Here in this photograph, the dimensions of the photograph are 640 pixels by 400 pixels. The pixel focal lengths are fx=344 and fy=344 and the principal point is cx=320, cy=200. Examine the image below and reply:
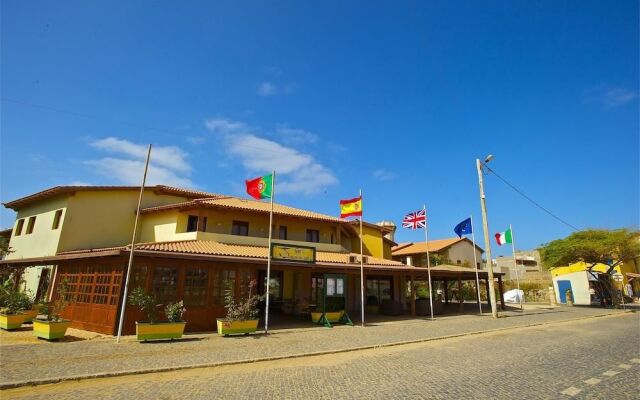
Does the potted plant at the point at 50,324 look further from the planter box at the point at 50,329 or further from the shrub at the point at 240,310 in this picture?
the shrub at the point at 240,310

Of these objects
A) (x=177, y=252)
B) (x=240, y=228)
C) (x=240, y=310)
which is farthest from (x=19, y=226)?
(x=240, y=310)

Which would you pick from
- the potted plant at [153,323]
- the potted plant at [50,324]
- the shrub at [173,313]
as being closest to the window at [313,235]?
the shrub at [173,313]

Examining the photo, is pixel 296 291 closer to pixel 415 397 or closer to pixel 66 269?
pixel 66 269

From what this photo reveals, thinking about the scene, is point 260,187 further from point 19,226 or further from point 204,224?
point 19,226

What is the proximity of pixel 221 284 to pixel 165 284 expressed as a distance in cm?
237

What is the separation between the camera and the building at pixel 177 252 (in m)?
13.7

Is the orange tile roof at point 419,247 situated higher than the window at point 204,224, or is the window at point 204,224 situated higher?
the orange tile roof at point 419,247

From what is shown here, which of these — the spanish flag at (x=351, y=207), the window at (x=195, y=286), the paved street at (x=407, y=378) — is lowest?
Answer: the paved street at (x=407, y=378)

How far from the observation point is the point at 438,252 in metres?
44.1

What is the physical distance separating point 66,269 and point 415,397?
1763cm

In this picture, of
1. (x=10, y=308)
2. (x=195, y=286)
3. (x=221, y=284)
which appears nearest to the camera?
(x=10, y=308)

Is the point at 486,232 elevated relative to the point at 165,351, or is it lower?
elevated

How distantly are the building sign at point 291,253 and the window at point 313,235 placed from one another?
21.8 feet

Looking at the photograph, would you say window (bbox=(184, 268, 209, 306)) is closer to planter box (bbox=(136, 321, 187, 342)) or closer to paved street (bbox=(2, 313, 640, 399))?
planter box (bbox=(136, 321, 187, 342))
